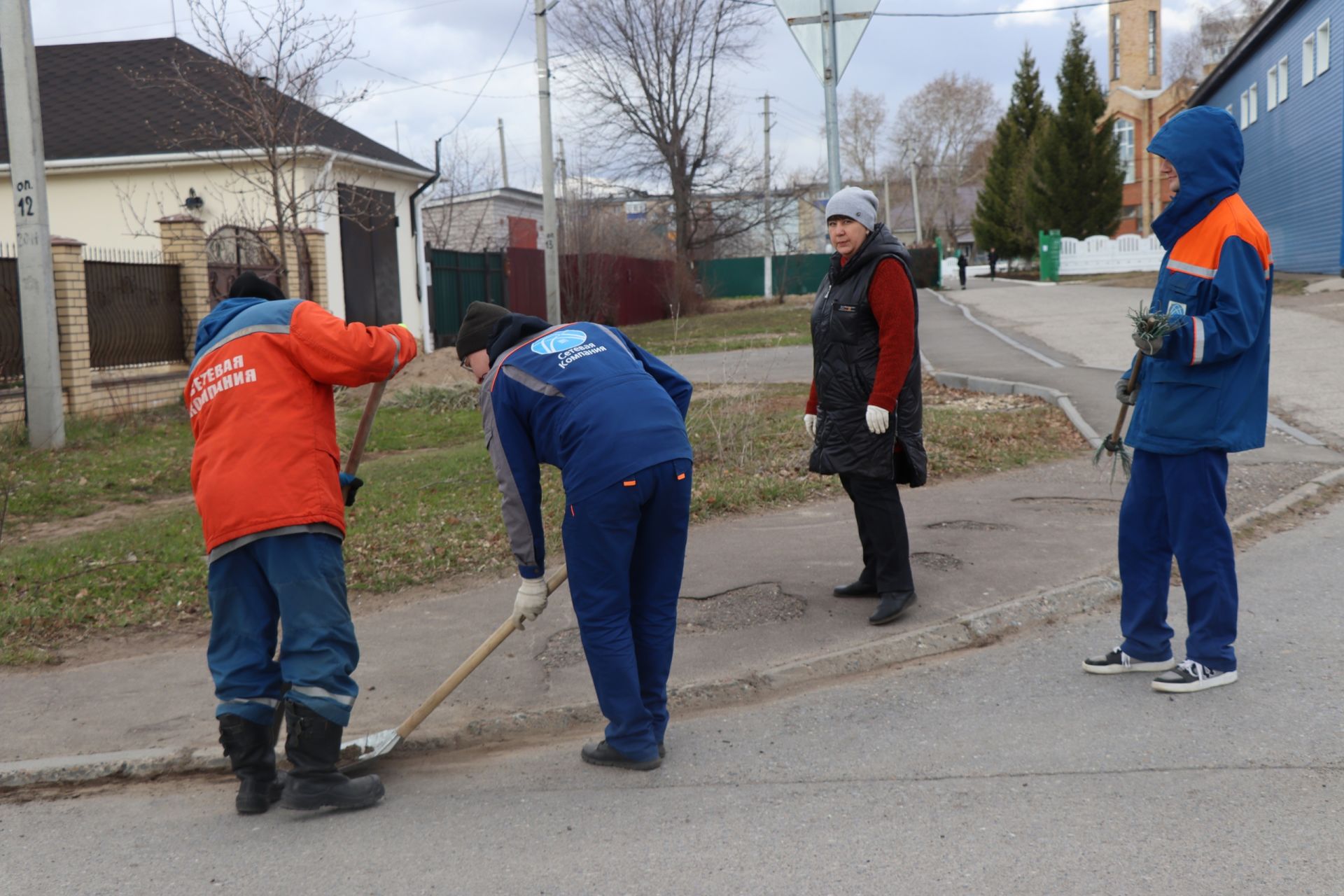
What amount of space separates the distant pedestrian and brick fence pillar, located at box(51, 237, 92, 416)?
1121 cm

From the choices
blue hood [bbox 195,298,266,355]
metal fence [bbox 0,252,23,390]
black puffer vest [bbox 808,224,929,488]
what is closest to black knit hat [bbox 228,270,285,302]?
blue hood [bbox 195,298,266,355]

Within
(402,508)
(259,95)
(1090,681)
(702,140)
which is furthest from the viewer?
(702,140)

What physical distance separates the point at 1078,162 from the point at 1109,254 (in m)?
5.20

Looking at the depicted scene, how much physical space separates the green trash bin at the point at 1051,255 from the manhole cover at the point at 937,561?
35899mm

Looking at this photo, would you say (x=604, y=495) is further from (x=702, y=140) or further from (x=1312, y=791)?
(x=702, y=140)

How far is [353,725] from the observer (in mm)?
4391

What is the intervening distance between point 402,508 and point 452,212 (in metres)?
38.2

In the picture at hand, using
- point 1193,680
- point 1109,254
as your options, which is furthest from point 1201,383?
point 1109,254

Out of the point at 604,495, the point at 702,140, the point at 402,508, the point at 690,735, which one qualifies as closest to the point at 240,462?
the point at 604,495

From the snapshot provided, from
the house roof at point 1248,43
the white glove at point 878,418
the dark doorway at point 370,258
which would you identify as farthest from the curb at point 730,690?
the house roof at point 1248,43

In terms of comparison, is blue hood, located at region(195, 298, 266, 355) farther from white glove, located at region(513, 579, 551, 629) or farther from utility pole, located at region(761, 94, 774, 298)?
utility pole, located at region(761, 94, 774, 298)

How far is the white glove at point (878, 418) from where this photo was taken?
193 inches

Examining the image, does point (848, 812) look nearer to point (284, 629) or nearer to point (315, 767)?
point (315, 767)

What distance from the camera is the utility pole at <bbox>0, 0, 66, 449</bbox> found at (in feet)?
37.3
